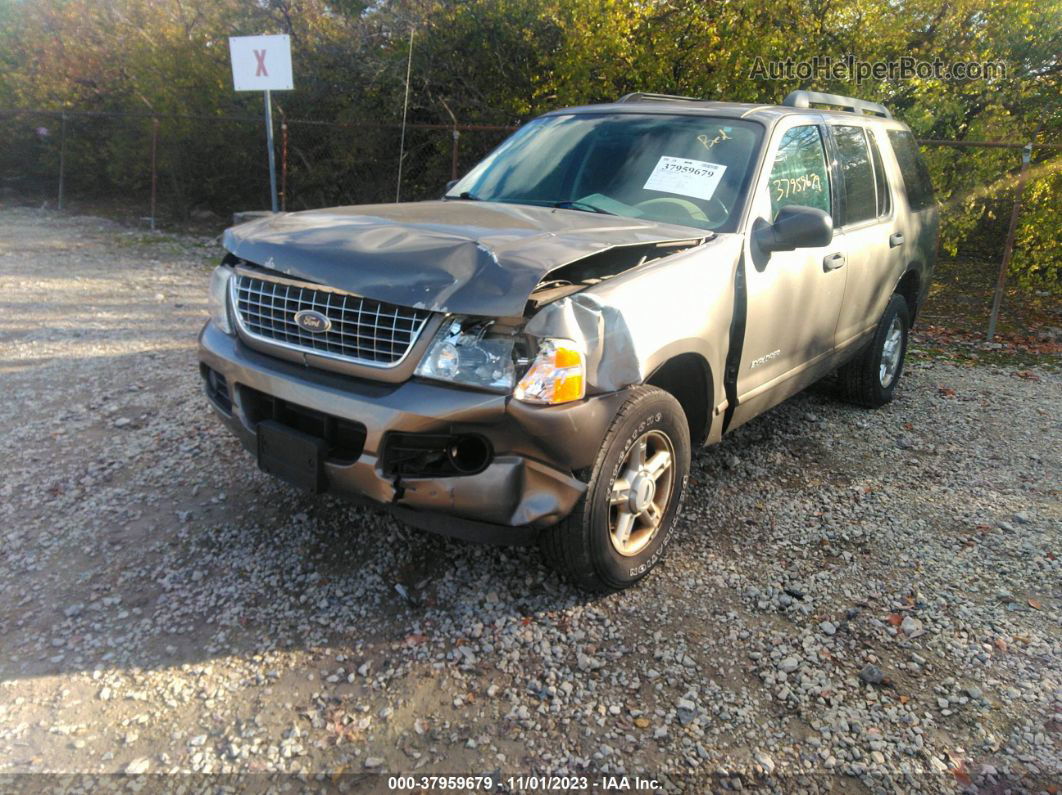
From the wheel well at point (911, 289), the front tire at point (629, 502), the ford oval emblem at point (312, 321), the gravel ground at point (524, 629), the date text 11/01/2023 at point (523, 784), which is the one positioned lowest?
the date text 11/01/2023 at point (523, 784)

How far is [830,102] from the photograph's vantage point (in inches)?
192

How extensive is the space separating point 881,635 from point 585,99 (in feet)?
26.8

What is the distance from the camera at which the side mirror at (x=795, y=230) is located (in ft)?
11.2

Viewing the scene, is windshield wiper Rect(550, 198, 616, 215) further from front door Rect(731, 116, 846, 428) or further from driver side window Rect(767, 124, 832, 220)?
driver side window Rect(767, 124, 832, 220)

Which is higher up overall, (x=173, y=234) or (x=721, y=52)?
(x=721, y=52)

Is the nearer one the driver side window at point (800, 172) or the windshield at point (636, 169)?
the windshield at point (636, 169)

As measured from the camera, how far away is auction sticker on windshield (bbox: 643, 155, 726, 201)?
3729 mm

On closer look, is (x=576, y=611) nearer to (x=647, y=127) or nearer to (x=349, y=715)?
(x=349, y=715)

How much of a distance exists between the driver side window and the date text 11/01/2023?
2.60m

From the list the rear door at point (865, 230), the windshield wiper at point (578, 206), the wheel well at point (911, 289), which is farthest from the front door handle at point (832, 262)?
the wheel well at point (911, 289)

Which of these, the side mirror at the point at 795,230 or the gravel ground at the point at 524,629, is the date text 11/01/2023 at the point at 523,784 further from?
the side mirror at the point at 795,230

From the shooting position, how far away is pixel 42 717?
245 centimetres

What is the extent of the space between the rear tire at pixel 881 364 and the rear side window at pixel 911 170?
2.35 feet

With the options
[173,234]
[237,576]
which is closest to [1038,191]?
[237,576]
